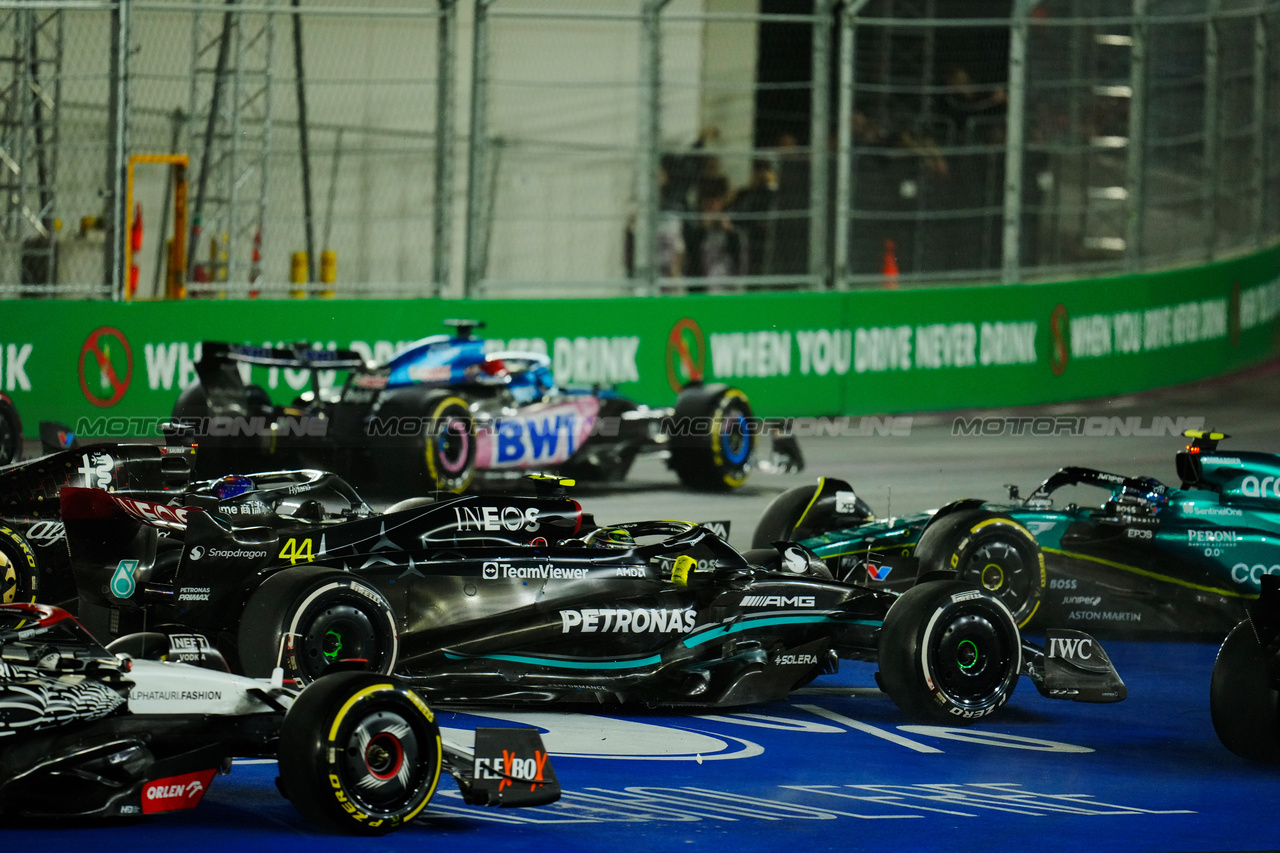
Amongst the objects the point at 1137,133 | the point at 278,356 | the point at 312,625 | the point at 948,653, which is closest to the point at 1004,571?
the point at 948,653

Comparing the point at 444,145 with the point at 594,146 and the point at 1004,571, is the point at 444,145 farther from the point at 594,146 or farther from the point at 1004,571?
the point at 1004,571

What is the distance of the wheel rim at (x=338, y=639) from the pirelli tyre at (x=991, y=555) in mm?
3324

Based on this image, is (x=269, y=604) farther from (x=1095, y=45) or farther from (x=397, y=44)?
(x=1095, y=45)

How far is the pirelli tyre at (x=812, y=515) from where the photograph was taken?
11453 millimetres

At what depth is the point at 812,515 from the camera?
11492 mm

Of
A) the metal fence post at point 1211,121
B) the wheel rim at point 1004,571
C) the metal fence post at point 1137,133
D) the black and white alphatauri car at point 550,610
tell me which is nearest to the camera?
the black and white alphatauri car at point 550,610

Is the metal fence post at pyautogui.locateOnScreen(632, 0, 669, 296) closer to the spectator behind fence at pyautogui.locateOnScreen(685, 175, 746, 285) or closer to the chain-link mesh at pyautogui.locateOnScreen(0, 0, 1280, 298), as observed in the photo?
the chain-link mesh at pyautogui.locateOnScreen(0, 0, 1280, 298)

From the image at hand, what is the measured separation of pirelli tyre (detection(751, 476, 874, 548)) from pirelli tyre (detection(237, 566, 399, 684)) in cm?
347

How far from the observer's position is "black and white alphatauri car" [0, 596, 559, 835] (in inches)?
257

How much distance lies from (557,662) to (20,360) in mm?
9353

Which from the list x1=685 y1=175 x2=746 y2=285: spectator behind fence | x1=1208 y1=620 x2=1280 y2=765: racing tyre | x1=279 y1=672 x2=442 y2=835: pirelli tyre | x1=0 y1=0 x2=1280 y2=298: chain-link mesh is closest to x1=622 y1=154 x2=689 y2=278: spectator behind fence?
x1=0 y1=0 x2=1280 y2=298: chain-link mesh

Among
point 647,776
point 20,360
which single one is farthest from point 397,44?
point 647,776

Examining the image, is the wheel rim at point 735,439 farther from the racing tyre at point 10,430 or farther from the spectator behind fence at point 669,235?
the racing tyre at point 10,430

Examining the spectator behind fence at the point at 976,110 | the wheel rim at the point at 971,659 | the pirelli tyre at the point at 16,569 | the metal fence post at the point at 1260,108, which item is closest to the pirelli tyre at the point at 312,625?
the pirelli tyre at the point at 16,569
